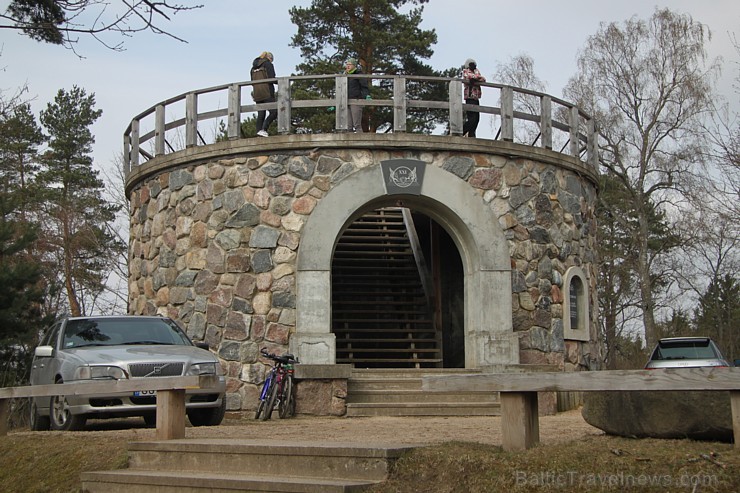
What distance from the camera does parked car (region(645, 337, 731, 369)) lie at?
14.9m

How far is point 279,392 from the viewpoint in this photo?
544 inches

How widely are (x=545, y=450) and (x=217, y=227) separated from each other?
9963mm

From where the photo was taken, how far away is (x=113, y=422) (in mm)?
13398

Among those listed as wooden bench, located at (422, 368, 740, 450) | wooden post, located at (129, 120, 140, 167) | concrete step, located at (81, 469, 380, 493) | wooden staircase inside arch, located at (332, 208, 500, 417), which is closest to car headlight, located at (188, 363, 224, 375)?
concrete step, located at (81, 469, 380, 493)

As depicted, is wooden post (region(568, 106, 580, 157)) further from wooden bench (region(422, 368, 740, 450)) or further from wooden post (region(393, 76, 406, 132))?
wooden bench (region(422, 368, 740, 450))

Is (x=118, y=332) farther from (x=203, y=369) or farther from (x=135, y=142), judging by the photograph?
(x=135, y=142)

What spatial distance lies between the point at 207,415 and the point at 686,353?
23.8 feet

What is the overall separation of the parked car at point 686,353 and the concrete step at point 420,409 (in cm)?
267

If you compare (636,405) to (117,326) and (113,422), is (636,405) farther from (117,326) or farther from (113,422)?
(113,422)

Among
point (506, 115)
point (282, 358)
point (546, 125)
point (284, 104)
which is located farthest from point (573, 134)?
point (282, 358)

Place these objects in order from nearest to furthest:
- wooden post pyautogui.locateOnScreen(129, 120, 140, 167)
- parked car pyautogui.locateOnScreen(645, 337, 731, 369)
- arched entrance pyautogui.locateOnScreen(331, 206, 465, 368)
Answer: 1. parked car pyautogui.locateOnScreen(645, 337, 731, 369)
2. wooden post pyautogui.locateOnScreen(129, 120, 140, 167)
3. arched entrance pyautogui.locateOnScreen(331, 206, 465, 368)

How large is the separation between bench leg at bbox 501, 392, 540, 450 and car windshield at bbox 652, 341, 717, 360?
29.2 ft

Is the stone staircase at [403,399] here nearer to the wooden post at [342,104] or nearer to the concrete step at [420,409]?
the concrete step at [420,409]

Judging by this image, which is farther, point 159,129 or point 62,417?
point 159,129
